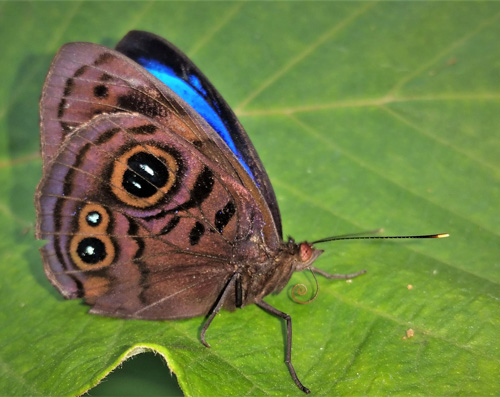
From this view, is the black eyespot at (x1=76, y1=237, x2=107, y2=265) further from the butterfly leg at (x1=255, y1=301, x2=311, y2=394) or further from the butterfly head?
the butterfly head

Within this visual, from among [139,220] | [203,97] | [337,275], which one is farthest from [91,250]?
[337,275]

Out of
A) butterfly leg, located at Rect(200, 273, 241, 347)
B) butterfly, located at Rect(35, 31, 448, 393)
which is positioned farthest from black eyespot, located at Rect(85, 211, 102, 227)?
butterfly leg, located at Rect(200, 273, 241, 347)

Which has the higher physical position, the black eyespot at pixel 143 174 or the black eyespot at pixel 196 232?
the black eyespot at pixel 143 174

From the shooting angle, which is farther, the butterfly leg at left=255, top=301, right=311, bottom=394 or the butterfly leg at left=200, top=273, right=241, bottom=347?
the butterfly leg at left=200, top=273, right=241, bottom=347

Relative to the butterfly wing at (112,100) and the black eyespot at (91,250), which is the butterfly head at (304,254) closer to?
the butterfly wing at (112,100)

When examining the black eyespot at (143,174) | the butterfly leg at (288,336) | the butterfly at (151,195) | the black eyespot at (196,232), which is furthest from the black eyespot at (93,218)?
the butterfly leg at (288,336)

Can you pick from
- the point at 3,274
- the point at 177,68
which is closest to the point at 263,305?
the point at 177,68

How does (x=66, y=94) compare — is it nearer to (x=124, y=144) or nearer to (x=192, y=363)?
(x=124, y=144)
